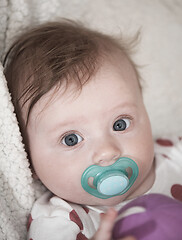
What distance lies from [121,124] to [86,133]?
105mm

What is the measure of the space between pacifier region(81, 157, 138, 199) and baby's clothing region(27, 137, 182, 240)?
9 cm

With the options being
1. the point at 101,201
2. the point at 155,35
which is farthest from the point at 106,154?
the point at 155,35

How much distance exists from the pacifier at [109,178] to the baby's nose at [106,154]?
0.04 ft

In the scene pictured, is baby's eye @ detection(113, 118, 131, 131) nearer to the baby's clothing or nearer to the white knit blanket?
the baby's clothing

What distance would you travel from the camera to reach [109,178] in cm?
90

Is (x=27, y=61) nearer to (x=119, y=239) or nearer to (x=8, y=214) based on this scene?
(x=8, y=214)

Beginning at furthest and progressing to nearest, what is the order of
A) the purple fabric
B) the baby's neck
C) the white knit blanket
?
1. the white knit blanket
2. the baby's neck
3. the purple fabric

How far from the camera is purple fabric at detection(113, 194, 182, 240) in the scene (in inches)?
25.7

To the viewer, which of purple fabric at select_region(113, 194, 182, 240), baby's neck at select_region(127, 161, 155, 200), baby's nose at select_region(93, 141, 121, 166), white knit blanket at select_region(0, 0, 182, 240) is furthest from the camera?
white knit blanket at select_region(0, 0, 182, 240)

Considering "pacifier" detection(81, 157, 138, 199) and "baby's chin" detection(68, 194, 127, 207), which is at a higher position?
"pacifier" detection(81, 157, 138, 199)

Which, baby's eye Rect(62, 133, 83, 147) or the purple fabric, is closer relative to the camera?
the purple fabric

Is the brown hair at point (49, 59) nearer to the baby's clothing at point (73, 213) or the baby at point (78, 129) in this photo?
the baby at point (78, 129)

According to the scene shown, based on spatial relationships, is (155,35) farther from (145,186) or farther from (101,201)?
(101,201)

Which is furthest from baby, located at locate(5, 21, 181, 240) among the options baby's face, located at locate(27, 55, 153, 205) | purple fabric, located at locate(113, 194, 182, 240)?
purple fabric, located at locate(113, 194, 182, 240)
